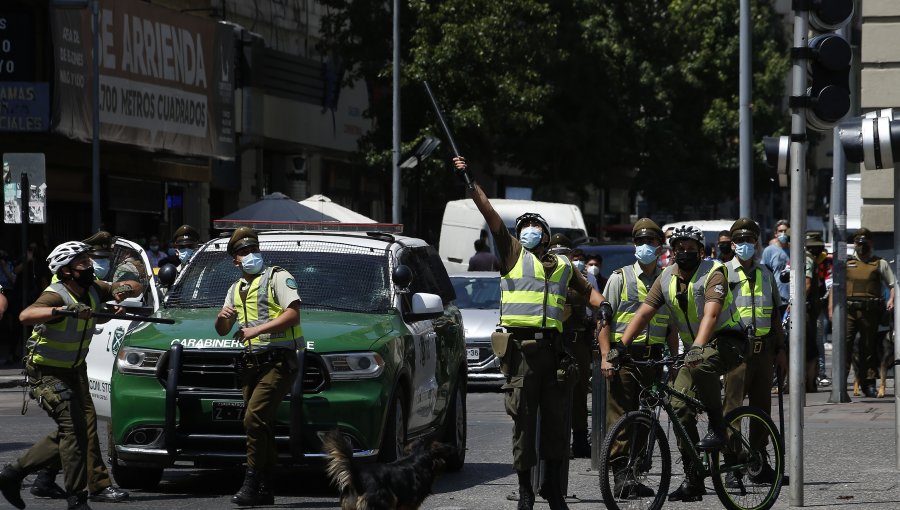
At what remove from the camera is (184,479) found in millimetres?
12734

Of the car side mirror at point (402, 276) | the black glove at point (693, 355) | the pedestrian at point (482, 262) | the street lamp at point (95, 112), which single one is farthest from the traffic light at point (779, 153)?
the pedestrian at point (482, 262)

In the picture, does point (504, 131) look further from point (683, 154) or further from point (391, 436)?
point (391, 436)

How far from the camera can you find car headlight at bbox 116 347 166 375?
11.6 m

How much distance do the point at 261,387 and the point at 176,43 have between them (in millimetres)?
25071

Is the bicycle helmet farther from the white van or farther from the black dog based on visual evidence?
the white van

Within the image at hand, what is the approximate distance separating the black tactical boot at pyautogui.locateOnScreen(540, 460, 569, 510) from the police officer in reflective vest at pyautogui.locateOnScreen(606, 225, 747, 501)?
723mm

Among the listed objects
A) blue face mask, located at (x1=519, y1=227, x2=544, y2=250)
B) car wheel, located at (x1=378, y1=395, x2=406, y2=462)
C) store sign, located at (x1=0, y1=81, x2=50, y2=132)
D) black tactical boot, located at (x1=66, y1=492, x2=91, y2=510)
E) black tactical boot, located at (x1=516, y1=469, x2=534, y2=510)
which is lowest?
black tactical boot, located at (x1=66, y1=492, x2=91, y2=510)

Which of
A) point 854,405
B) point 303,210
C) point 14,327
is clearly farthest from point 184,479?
point 303,210

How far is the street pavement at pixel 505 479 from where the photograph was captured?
1141 cm

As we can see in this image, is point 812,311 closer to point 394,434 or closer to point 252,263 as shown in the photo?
point 394,434

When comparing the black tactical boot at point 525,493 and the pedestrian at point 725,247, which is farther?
the pedestrian at point 725,247

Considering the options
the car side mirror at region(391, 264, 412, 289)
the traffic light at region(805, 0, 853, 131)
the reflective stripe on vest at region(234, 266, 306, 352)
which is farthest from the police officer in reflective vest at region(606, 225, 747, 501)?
the reflective stripe on vest at region(234, 266, 306, 352)

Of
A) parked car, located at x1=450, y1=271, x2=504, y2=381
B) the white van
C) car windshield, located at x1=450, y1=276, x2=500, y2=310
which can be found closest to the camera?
parked car, located at x1=450, y1=271, x2=504, y2=381

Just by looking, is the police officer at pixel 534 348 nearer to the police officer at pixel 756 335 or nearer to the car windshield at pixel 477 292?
the police officer at pixel 756 335
